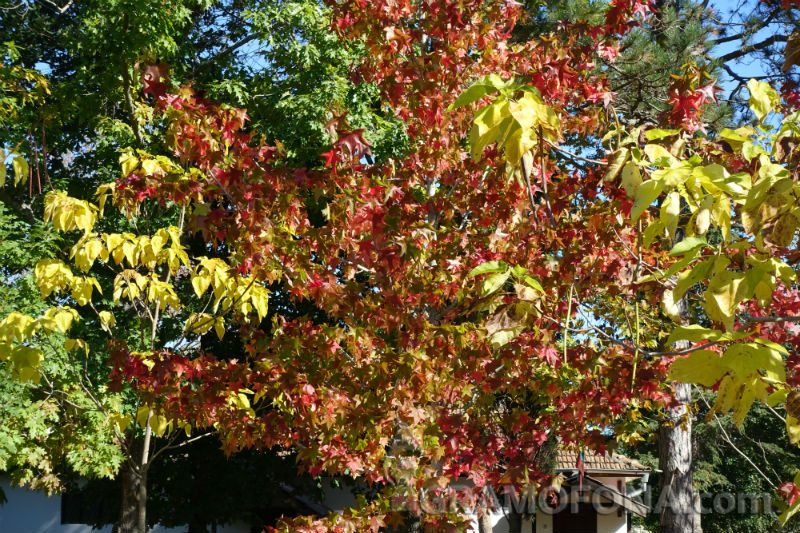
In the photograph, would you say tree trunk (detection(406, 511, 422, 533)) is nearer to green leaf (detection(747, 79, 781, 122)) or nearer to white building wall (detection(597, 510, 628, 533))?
green leaf (detection(747, 79, 781, 122))

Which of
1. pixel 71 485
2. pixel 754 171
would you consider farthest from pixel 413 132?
pixel 71 485

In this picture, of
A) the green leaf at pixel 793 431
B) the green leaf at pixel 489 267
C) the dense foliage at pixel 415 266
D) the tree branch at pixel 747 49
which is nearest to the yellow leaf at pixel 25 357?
the dense foliage at pixel 415 266

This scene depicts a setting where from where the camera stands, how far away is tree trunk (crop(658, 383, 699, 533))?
31.0ft

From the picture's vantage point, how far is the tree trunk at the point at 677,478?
31.0 ft

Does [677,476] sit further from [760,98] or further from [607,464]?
[607,464]

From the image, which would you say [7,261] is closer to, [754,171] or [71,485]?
[71,485]

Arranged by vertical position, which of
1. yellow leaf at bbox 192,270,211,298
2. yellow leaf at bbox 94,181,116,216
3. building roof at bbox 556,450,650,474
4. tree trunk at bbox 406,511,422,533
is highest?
yellow leaf at bbox 94,181,116,216

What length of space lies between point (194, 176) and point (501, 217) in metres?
2.05

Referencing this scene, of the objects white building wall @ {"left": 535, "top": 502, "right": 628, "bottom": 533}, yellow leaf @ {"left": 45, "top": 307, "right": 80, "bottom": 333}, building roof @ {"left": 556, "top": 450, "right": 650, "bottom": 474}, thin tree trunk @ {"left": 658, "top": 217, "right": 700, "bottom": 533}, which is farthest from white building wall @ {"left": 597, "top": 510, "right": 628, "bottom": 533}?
yellow leaf @ {"left": 45, "top": 307, "right": 80, "bottom": 333}

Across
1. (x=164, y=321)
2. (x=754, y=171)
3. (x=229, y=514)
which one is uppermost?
(x=164, y=321)

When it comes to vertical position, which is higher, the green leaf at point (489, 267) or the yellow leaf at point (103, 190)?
the yellow leaf at point (103, 190)

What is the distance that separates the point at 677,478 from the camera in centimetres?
963

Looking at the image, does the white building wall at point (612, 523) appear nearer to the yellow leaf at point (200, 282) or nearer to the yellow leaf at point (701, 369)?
the yellow leaf at point (200, 282)

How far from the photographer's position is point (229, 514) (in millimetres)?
14203
